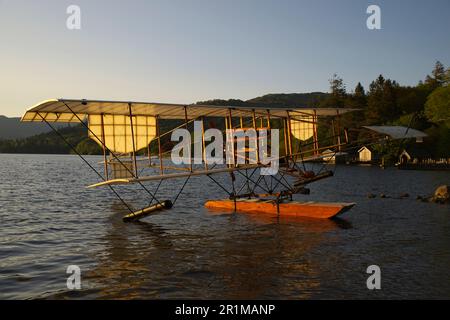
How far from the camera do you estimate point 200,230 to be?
19.3 metres

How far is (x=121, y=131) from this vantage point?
19203 mm

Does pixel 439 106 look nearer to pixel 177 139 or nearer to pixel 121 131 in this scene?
pixel 177 139

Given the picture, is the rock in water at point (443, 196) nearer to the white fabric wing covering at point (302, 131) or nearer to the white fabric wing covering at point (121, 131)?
the white fabric wing covering at point (302, 131)

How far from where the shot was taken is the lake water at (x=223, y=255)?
10938mm

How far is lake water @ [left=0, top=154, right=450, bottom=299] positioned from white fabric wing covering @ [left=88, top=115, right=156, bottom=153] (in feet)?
13.5

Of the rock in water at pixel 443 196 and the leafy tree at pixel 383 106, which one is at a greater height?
the leafy tree at pixel 383 106

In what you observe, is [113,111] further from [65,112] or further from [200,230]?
[200,230]

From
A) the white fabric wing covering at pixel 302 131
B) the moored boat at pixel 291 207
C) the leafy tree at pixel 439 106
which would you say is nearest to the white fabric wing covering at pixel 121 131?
the moored boat at pixel 291 207

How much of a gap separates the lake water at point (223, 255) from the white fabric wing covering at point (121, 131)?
412cm

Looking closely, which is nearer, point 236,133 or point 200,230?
point 200,230

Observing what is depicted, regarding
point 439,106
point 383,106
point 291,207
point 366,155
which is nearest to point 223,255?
point 291,207

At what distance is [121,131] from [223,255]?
8378mm
